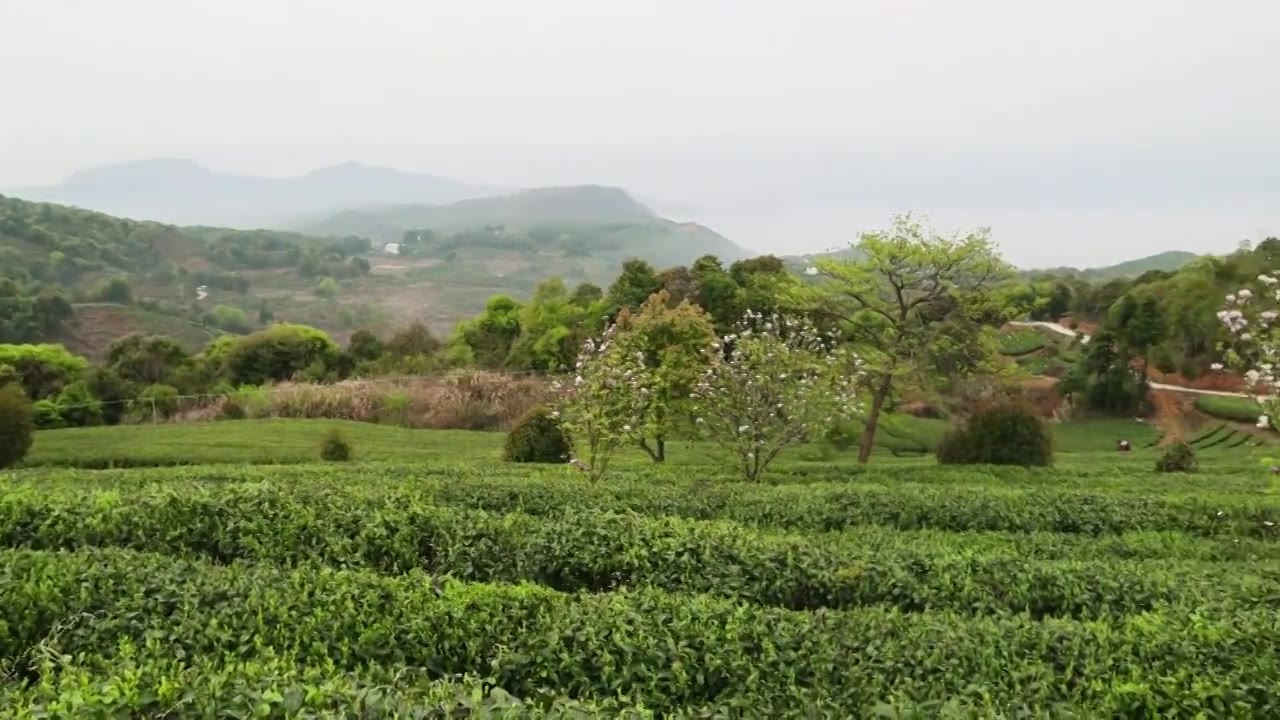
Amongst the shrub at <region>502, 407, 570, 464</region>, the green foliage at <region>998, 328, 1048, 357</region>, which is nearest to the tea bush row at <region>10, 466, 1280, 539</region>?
the shrub at <region>502, 407, 570, 464</region>

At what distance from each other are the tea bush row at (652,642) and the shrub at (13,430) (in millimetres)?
19288

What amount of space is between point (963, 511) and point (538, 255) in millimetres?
187703

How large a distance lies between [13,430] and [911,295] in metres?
24.4

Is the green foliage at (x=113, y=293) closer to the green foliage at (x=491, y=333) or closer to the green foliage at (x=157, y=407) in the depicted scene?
the green foliage at (x=491, y=333)

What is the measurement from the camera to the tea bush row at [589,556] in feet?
22.1

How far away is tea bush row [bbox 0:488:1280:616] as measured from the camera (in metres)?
6.72

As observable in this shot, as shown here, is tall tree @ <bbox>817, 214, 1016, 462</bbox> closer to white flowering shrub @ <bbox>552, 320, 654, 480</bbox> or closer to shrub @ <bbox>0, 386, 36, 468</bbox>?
white flowering shrub @ <bbox>552, 320, 654, 480</bbox>

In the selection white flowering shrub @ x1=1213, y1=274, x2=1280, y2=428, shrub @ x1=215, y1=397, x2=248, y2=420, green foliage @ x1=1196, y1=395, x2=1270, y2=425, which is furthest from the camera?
green foliage @ x1=1196, y1=395, x2=1270, y2=425

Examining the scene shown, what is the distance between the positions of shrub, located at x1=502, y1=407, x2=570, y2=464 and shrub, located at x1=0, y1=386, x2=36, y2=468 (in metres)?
12.3

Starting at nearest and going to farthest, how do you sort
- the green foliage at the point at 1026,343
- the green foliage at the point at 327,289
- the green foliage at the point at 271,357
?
the green foliage at the point at 271,357 < the green foliage at the point at 1026,343 < the green foliage at the point at 327,289

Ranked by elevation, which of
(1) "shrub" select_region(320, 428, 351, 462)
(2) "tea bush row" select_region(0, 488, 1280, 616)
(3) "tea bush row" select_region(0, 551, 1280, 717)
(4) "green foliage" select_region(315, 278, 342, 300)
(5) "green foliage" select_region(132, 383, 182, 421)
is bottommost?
(5) "green foliage" select_region(132, 383, 182, 421)

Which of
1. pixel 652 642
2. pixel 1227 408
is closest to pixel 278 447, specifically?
pixel 652 642

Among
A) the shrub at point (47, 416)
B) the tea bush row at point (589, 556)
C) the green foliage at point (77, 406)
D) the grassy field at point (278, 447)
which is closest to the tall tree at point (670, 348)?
the grassy field at point (278, 447)

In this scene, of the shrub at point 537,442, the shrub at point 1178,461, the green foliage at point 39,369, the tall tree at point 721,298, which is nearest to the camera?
the shrub at point 537,442
